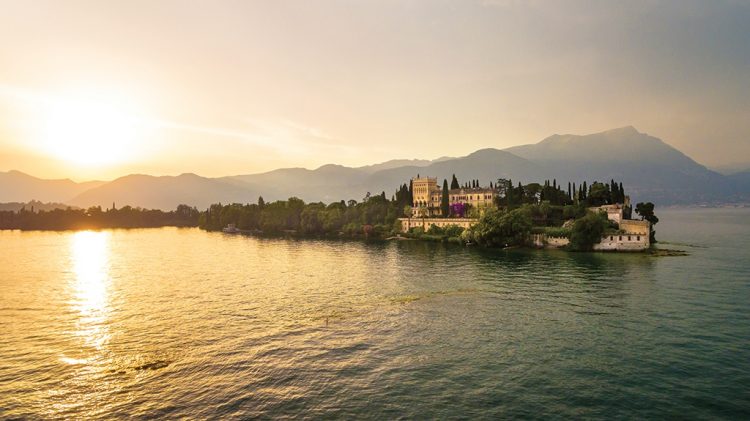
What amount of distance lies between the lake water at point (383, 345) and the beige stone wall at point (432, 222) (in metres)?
66.8

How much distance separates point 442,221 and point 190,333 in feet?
384

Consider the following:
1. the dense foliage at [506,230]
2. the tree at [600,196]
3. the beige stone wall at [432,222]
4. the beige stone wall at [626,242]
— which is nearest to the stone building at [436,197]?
the beige stone wall at [432,222]

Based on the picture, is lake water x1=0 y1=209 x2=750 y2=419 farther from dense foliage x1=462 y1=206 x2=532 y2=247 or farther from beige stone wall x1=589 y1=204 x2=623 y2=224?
dense foliage x1=462 y1=206 x2=532 y2=247

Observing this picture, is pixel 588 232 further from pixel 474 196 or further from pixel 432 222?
pixel 474 196

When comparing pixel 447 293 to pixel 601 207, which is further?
pixel 601 207

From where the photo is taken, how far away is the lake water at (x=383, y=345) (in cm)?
2820

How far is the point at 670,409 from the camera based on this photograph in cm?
2684

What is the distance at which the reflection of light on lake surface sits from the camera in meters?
43.9

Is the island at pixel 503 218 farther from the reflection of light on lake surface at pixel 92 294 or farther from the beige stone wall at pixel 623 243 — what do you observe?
the reflection of light on lake surface at pixel 92 294

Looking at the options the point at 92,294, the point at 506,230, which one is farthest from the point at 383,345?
the point at 506,230

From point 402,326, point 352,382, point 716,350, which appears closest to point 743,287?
point 716,350

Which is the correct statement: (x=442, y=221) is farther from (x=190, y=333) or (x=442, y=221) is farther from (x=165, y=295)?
(x=190, y=333)

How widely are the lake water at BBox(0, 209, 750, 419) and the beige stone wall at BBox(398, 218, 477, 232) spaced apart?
66849mm

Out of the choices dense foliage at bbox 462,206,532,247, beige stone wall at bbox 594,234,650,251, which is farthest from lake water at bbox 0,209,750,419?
dense foliage at bbox 462,206,532,247
